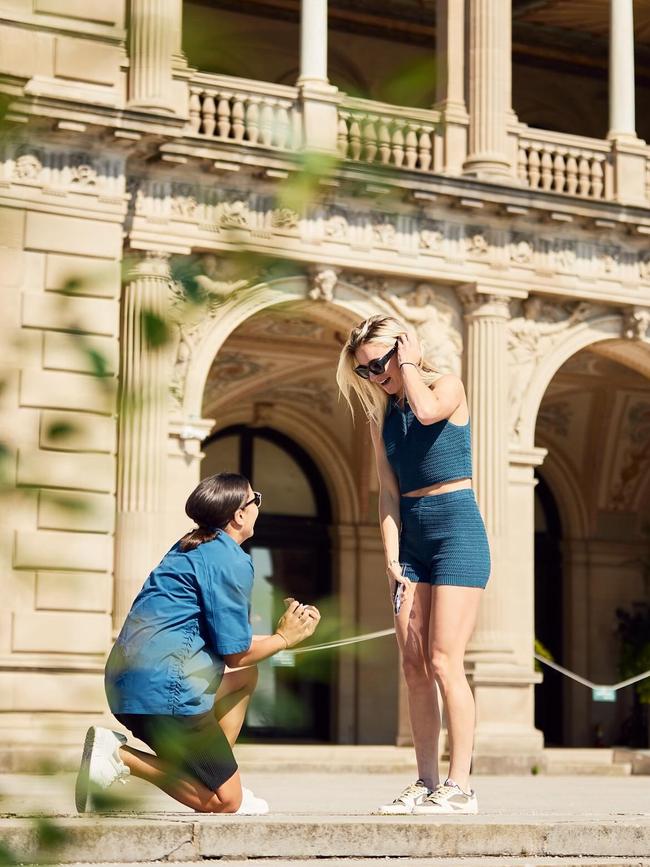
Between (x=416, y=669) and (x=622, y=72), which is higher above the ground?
(x=622, y=72)

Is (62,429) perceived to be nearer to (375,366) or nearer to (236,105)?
(375,366)

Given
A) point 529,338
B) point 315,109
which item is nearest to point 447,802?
point 315,109

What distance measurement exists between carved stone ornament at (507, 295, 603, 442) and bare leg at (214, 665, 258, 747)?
12.0 meters

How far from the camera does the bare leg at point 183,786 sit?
5.82 meters

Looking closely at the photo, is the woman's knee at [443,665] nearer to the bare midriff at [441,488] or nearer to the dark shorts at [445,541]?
the dark shorts at [445,541]

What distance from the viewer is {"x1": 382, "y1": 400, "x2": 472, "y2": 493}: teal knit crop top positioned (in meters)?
6.77

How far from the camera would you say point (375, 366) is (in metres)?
6.85

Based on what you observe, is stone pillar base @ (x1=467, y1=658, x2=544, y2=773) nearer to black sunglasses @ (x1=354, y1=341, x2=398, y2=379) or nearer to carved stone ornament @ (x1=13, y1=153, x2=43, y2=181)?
carved stone ornament @ (x1=13, y1=153, x2=43, y2=181)

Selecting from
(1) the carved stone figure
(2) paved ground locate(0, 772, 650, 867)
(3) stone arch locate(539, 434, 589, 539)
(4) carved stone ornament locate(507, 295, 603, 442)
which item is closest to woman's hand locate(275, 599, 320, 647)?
(2) paved ground locate(0, 772, 650, 867)

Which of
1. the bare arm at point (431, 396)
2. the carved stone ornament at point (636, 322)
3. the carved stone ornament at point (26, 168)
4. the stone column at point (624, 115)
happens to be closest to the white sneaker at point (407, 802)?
the bare arm at point (431, 396)

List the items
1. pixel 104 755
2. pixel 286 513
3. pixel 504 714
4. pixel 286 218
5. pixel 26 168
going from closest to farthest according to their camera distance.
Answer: pixel 286 218 < pixel 104 755 < pixel 26 168 < pixel 504 714 < pixel 286 513

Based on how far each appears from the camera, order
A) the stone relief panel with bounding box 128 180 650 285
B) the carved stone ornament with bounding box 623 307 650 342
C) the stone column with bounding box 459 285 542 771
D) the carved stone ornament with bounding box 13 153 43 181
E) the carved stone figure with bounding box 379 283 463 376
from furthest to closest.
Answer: the carved stone ornament with bounding box 623 307 650 342
the carved stone figure with bounding box 379 283 463 376
the stone column with bounding box 459 285 542 771
the stone relief panel with bounding box 128 180 650 285
the carved stone ornament with bounding box 13 153 43 181

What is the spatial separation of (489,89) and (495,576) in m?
4.78

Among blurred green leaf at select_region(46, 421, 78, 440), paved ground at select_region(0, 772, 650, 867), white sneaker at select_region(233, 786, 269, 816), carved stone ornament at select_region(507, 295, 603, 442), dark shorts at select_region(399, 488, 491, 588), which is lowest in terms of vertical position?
paved ground at select_region(0, 772, 650, 867)
